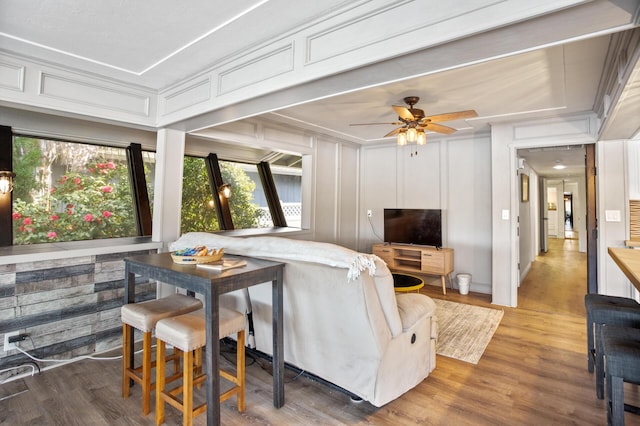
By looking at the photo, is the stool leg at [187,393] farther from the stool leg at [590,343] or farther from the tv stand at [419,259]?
the tv stand at [419,259]

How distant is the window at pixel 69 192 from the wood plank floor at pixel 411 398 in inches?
60.4

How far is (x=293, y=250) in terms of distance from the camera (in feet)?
6.87

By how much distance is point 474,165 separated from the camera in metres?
4.92

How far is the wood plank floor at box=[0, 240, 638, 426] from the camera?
1938 mm

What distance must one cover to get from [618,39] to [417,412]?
2726 mm

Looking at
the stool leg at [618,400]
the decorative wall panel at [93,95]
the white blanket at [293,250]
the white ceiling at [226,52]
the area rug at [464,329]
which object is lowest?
the area rug at [464,329]

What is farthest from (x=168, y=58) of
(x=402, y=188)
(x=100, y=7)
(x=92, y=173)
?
(x=402, y=188)

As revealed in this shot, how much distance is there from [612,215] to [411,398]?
3258 millimetres

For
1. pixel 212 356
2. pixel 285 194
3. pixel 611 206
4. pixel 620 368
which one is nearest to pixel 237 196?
pixel 285 194

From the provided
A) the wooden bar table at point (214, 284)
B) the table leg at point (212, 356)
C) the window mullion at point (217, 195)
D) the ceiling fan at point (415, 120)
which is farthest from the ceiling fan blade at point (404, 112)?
the window mullion at point (217, 195)

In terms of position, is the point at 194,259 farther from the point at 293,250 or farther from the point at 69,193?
the point at 69,193

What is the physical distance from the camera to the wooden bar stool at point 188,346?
1.72 m

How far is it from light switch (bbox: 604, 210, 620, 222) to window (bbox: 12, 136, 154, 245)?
5.53 meters

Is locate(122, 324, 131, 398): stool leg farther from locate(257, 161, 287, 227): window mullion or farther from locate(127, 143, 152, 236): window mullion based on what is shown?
locate(257, 161, 287, 227): window mullion
